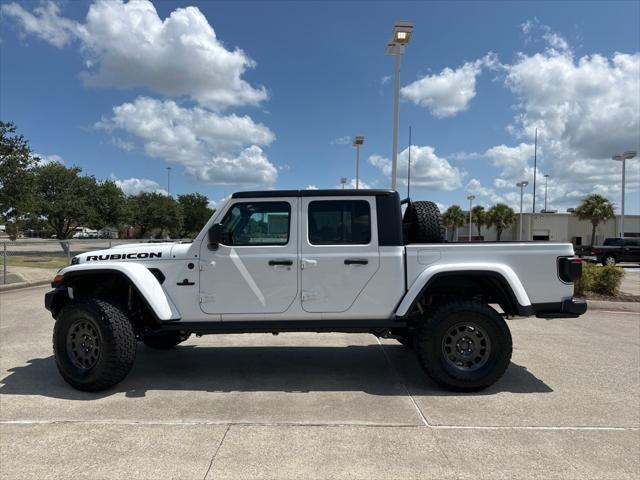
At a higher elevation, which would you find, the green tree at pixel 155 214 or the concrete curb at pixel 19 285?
the green tree at pixel 155 214

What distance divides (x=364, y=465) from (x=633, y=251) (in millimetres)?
25712

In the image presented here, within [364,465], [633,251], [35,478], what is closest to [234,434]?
[364,465]

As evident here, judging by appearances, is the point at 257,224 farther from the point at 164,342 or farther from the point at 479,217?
the point at 479,217

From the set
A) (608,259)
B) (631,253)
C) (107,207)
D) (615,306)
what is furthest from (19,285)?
(631,253)

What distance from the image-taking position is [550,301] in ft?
15.1

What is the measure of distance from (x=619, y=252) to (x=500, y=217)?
40.9m

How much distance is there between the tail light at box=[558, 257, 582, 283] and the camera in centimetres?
457

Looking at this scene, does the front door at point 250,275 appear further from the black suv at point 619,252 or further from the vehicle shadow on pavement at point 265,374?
the black suv at point 619,252

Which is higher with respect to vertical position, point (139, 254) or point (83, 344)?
point (139, 254)

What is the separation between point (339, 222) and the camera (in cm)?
468

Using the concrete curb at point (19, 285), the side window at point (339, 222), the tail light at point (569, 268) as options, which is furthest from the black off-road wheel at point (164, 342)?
the concrete curb at point (19, 285)

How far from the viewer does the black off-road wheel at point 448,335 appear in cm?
446

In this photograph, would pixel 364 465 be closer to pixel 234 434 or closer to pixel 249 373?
pixel 234 434

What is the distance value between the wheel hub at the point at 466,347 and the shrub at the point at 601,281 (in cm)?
728
